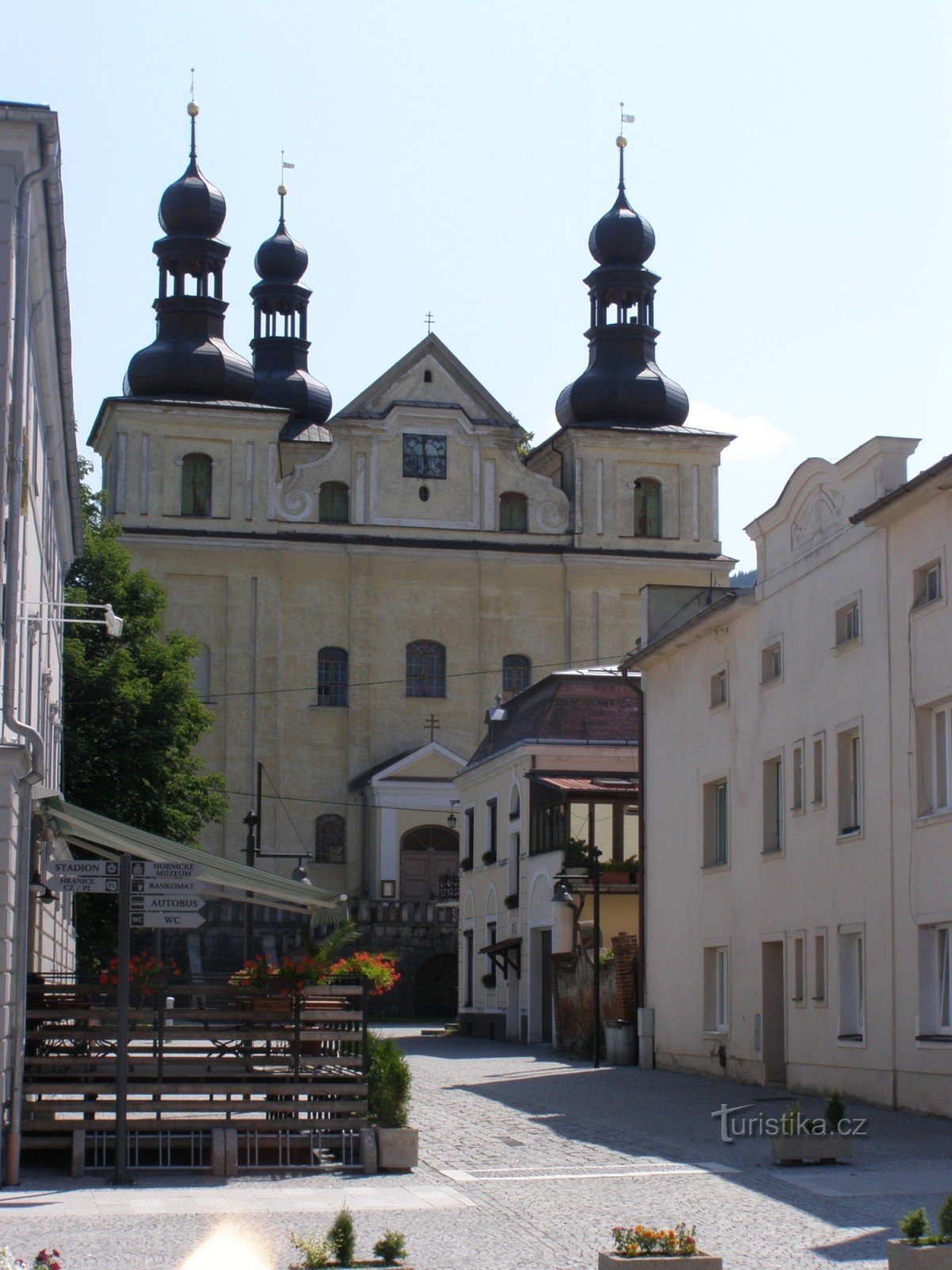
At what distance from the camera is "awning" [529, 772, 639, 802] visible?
116ft

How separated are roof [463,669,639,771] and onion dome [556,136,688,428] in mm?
19067

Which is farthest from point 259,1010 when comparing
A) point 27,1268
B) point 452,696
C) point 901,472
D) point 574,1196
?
point 452,696

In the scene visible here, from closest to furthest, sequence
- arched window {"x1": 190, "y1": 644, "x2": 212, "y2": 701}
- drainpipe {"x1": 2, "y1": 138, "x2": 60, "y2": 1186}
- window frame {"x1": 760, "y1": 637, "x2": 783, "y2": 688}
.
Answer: drainpipe {"x1": 2, "y1": 138, "x2": 60, "y2": 1186} → window frame {"x1": 760, "y1": 637, "x2": 783, "y2": 688} → arched window {"x1": 190, "y1": 644, "x2": 212, "y2": 701}

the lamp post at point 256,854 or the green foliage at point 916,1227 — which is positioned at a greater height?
the lamp post at point 256,854

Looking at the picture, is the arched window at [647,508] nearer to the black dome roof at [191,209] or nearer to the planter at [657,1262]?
the black dome roof at [191,209]

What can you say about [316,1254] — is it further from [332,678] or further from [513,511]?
[513,511]

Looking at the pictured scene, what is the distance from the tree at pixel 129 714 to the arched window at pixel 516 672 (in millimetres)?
14651

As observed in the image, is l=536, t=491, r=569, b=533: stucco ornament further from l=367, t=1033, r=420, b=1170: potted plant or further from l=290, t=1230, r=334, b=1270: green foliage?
l=290, t=1230, r=334, b=1270: green foliage

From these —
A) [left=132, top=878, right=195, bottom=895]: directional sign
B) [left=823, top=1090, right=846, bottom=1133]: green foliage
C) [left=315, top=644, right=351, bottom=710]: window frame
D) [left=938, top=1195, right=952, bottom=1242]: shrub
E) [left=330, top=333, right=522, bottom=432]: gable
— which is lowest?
[left=823, top=1090, right=846, bottom=1133]: green foliage

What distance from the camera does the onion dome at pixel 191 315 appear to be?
56719mm

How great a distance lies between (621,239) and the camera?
59.7m

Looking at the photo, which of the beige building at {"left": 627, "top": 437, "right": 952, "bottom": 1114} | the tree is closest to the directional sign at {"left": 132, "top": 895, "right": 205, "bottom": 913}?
the beige building at {"left": 627, "top": 437, "right": 952, "bottom": 1114}

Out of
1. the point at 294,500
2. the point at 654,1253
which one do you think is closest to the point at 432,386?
the point at 294,500

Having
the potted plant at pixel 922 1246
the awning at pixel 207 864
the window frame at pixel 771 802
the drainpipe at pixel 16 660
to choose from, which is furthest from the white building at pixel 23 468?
the window frame at pixel 771 802
